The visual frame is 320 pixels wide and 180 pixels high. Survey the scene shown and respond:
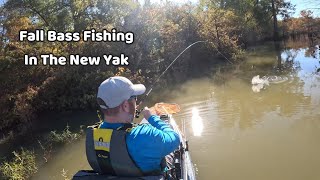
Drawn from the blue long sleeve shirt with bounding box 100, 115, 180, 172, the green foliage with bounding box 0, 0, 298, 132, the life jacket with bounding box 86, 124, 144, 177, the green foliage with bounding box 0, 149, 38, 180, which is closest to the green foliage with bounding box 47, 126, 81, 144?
the green foliage with bounding box 0, 149, 38, 180

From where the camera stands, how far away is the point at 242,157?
21.7ft

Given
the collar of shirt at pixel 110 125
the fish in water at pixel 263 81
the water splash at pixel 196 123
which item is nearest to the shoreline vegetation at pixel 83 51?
the water splash at pixel 196 123

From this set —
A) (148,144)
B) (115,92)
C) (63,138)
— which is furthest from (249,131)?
(115,92)

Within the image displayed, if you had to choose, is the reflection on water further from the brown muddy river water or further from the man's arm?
the man's arm

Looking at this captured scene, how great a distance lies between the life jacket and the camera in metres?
2.91

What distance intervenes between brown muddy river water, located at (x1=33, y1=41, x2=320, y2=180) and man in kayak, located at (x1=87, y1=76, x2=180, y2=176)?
324cm

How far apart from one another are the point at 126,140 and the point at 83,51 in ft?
34.6

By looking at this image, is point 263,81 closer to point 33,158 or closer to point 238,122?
point 238,122

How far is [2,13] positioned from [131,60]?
8.66 metres

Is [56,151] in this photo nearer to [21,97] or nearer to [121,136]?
[21,97]

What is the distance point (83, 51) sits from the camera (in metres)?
13.0

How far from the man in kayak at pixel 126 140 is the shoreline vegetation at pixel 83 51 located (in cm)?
440

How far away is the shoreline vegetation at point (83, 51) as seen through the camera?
10.7m

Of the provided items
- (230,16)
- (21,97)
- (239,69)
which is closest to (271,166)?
(21,97)
